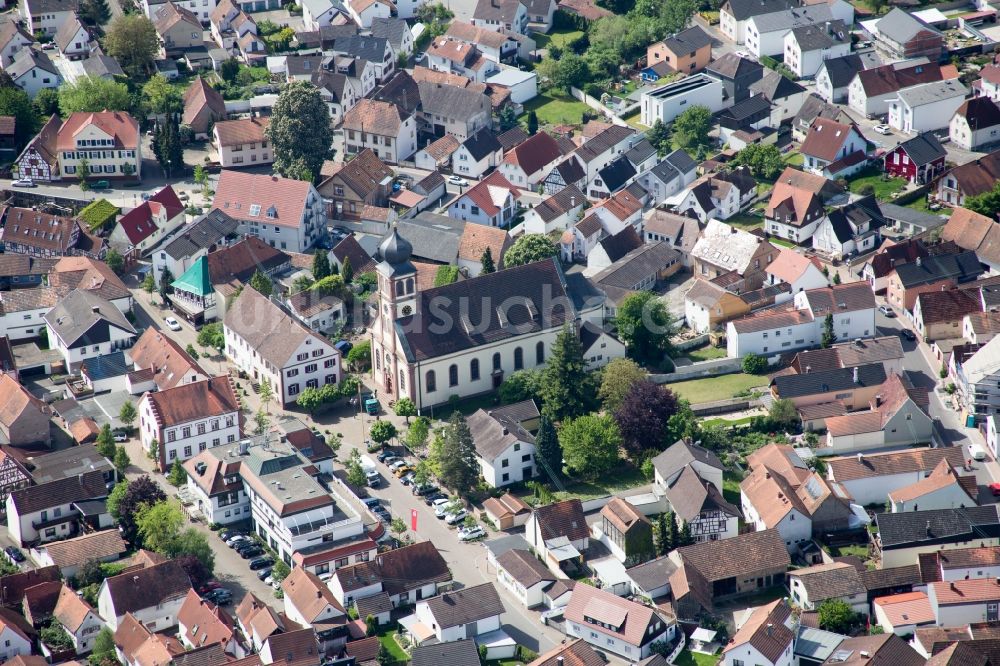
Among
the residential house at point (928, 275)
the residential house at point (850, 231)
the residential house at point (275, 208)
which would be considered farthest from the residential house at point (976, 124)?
the residential house at point (275, 208)

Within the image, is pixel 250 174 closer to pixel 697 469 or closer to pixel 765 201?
pixel 765 201

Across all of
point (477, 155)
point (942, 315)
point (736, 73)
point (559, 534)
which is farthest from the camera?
point (736, 73)

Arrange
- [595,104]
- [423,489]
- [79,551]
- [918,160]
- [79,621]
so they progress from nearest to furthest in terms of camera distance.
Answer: [79,621]
[79,551]
[423,489]
[918,160]
[595,104]

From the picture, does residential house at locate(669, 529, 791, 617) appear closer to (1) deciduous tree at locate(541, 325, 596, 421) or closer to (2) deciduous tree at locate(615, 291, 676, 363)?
(1) deciduous tree at locate(541, 325, 596, 421)

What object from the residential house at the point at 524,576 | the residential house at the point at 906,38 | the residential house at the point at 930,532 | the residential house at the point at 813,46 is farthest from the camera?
the residential house at the point at 906,38

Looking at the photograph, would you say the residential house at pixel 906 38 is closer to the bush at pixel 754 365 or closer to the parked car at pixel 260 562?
the bush at pixel 754 365

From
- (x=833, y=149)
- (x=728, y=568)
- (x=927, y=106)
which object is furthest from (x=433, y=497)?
(x=927, y=106)

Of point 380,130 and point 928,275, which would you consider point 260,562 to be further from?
point 380,130
